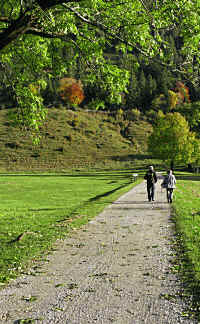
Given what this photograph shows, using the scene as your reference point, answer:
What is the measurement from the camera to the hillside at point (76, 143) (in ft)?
273

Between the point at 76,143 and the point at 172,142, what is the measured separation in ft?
165

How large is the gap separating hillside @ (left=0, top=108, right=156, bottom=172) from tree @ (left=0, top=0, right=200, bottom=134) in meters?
64.1

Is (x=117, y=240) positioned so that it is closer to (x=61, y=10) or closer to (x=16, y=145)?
(x=61, y=10)

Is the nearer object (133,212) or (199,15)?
(199,15)

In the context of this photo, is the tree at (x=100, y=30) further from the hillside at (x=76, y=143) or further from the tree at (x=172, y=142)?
the hillside at (x=76, y=143)

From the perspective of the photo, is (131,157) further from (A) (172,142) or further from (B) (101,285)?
(B) (101,285)

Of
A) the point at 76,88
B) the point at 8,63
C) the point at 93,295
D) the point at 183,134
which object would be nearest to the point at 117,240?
the point at 93,295

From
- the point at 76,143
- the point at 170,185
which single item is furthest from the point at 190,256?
the point at 76,143

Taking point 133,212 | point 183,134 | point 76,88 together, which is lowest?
point 133,212

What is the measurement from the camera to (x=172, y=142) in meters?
53.7

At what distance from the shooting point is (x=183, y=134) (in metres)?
54.4

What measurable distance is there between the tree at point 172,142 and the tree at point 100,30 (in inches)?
1796

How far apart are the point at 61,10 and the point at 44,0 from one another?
1.61 meters

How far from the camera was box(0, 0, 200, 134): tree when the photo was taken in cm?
661
